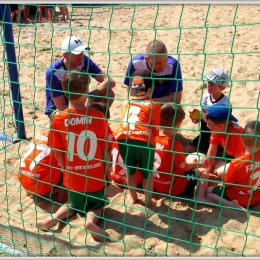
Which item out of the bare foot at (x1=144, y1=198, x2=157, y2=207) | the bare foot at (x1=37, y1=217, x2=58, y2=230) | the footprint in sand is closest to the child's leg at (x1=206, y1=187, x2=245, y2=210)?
the bare foot at (x1=144, y1=198, x2=157, y2=207)

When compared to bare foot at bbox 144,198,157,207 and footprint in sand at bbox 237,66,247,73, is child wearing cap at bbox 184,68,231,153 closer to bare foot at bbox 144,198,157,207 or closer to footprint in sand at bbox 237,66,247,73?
bare foot at bbox 144,198,157,207

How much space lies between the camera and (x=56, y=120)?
8.87ft

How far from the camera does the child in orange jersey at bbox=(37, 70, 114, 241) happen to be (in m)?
2.67

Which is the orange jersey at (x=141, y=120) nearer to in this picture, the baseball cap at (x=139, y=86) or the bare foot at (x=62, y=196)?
the baseball cap at (x=139, y=86)

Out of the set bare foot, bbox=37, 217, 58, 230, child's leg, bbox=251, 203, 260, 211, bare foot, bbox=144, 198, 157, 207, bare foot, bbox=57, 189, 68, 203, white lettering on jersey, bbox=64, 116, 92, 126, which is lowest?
bare foot, bbox=37, 217, 58, 230

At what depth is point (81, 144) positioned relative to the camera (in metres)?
2.73

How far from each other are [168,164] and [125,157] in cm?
32

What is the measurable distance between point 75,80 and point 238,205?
4.73 feet

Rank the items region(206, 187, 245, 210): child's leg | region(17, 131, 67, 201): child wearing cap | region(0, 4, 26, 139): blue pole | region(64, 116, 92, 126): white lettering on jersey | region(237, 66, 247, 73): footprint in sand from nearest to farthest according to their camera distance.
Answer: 1. region(64, 116, 92, 126): white lettering on jersey
2. region(206, 187, 245, 210): child's leg
3. region(17, 131, 67, 201): child wearing cap
4. region(0, 4, 26, 139): blue pole
5. region(237, 66, 247, 73): footprint in sand

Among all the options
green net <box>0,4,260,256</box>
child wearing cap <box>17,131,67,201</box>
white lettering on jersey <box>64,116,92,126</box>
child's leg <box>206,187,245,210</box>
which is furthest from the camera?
child wearing cap <box>17,131,67,201</box>

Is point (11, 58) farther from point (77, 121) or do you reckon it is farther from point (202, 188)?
point (202, 188)

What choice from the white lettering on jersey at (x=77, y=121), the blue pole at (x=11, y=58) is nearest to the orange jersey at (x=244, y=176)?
the white lettering on jersey at (x=77, y=121)

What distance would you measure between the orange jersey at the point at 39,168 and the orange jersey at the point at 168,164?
2.50ft

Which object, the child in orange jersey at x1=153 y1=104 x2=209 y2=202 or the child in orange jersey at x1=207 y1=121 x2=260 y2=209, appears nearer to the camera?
the child in orange jersey at x1=207 y1=121 x2=260 y2=209
